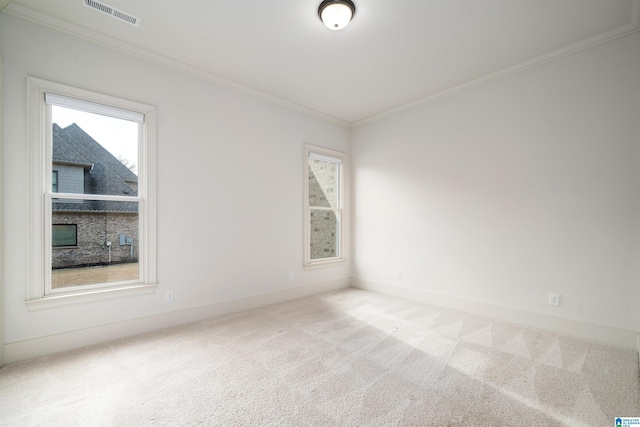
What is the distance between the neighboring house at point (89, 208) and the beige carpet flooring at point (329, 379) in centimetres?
87

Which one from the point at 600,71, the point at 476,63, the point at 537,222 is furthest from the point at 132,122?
the point at 600,71

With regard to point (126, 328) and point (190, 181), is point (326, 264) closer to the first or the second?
point (190, 181)

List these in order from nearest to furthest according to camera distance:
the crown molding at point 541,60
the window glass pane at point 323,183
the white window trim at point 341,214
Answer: the crown molding at point 541,60, the white window trim at point 341,214, the window glass pane at point 323,183

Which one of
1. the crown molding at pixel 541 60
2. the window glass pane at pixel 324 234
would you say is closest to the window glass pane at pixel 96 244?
the window glass pane at pixel 324 234

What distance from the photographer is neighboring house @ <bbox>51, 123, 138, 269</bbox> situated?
259 centimetres

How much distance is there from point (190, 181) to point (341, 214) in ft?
8.40

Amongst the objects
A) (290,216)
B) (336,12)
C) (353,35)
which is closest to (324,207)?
(290,216)

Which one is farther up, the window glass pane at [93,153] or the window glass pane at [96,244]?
the window glass pane at [93,153]

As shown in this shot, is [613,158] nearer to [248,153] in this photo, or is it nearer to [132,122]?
[248,153]

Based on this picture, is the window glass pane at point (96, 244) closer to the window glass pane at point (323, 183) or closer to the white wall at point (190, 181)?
the white wall at point (190, 181)

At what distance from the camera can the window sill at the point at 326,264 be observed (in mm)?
4424

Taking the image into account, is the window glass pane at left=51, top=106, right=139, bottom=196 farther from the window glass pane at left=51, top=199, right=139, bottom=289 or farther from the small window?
the small window

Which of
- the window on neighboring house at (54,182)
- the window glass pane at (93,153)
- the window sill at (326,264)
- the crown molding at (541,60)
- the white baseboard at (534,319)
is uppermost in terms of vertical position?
the crown molding at (541,60)

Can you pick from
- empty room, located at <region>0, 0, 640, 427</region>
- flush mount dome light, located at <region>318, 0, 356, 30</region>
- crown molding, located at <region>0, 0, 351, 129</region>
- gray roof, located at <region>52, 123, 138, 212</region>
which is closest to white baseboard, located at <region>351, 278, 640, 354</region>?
empty room, located at <region>0, 0, 640, 427</region>
